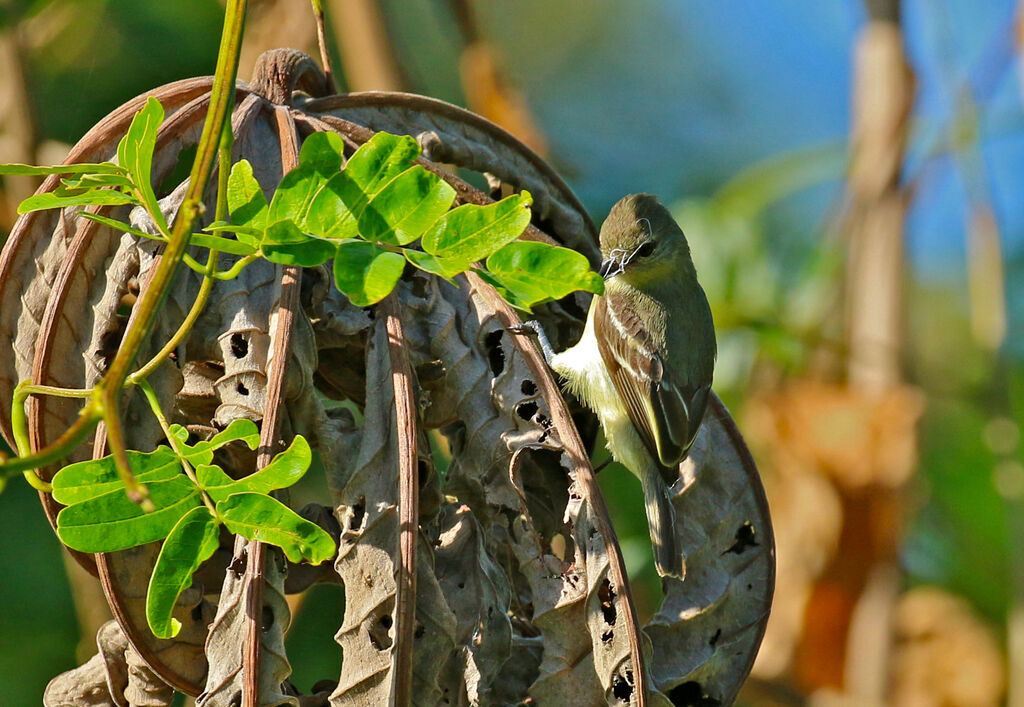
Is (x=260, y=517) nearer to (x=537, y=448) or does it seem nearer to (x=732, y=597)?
(x=537, y=448)

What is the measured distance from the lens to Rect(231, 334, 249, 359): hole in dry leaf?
1.34 m

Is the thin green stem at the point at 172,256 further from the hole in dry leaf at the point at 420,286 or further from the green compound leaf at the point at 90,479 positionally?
the hole in dry leaf at the point at 420,286

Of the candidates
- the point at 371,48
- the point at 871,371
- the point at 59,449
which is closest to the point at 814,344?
the point at 871,371

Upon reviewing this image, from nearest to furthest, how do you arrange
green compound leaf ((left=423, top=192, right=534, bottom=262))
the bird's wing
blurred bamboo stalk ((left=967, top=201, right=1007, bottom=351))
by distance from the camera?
green compound leaf ((left=423, top=192, right=534, bottom=262)), the bird's wing, blurred bamboo stalk ((left=967, top=201, right=1007, bottom=351))

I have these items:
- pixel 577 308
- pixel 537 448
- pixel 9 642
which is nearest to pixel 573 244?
pixel 577 308

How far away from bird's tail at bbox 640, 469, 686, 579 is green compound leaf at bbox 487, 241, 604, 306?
535 mm

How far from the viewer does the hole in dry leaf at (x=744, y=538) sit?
5.17 feet

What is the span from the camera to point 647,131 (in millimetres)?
7559

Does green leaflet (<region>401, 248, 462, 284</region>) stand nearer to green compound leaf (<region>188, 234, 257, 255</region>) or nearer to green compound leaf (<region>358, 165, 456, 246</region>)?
green compound leaf (<region>358, 165, 456, 246</region>)

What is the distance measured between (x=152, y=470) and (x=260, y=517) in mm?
118

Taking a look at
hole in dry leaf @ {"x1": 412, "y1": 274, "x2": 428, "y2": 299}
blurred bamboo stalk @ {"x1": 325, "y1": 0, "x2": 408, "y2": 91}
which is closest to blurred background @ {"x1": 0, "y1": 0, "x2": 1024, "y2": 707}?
blurred bamboo stalk @ {"x1": 325, "y1": 0, "x2": 408, "y2": 91}

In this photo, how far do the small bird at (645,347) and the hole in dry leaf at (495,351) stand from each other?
720mm

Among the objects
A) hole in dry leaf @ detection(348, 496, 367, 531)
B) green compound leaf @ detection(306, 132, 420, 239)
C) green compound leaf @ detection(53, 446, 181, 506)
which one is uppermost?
green compound leaf @ detection(306, 132, 420, 239)

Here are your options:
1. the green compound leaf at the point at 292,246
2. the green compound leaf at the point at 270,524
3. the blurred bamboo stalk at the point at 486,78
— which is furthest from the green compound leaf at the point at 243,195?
the blurred bamboo stalk at the point at 486,78
